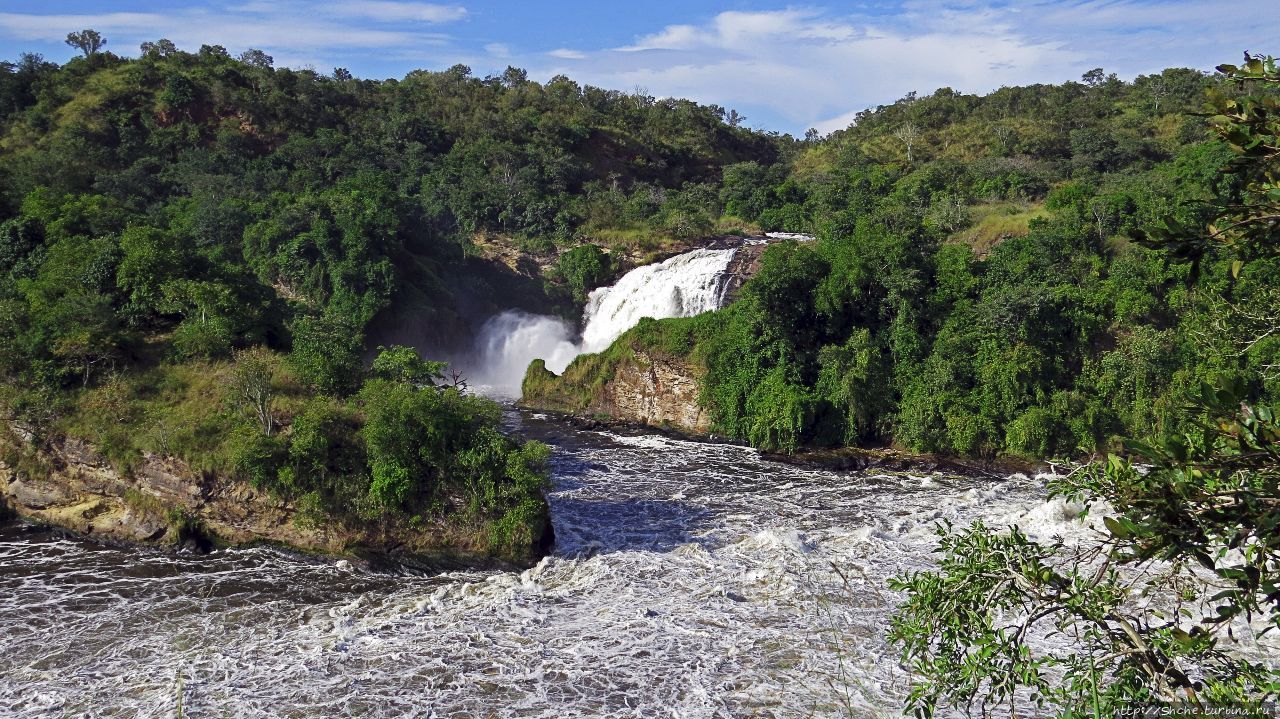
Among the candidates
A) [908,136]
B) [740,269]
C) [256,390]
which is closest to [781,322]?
[740,269]

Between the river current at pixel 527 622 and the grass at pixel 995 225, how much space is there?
1272cm

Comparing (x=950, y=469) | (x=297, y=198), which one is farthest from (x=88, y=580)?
(x=297, y=198)

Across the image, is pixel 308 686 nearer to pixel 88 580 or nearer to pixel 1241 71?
pixel 88 580

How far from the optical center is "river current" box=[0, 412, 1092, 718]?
11.1 meters

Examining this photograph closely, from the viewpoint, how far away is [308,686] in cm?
1130

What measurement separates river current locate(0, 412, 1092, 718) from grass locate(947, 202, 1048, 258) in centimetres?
1272

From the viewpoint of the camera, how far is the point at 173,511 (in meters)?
16.1

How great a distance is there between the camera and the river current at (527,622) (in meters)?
11.1

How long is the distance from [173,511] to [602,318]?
20.1 m

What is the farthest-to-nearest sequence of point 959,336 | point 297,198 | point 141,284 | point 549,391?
point 297,198 < point 549,391 < point 959,336 < point 141,284

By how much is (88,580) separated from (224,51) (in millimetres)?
56731

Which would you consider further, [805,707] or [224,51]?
[224,51]

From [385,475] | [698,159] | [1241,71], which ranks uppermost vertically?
[698,159]

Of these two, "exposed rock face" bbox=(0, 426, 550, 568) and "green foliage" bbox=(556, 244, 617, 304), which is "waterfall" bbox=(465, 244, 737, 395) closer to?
"green foliage" bbox=(556, 244, 617, 304)
